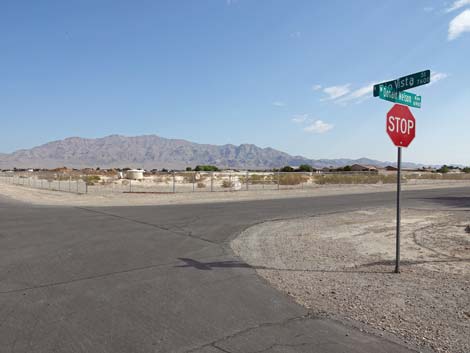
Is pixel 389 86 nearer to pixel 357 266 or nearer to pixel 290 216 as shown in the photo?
pixel 357 266

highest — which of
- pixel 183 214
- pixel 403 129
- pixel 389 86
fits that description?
pixel 389 86

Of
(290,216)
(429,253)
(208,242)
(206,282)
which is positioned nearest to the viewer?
(206,282)

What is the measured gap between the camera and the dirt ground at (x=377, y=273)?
479 centimetres

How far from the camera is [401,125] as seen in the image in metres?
7.13

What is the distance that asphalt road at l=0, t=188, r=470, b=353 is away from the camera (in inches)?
164

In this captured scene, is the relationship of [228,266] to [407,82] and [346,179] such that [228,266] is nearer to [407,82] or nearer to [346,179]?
[407,82]

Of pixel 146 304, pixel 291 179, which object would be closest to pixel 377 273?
pixel 146 304

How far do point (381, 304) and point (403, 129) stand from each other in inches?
133

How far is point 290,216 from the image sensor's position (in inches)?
625

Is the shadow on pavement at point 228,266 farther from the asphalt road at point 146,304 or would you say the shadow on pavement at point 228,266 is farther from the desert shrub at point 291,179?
the desert shrub at point 291,179

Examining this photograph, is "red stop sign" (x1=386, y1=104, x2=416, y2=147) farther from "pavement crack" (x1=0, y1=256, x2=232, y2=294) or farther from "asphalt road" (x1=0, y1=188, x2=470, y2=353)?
"pavement crack" (x1=0, y1=256, x2=232, y2=294)

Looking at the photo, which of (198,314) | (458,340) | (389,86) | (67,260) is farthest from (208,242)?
(458,340)

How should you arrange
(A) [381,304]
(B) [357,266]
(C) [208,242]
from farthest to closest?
1. (C) [208,242]
2. (B) [357,266]
3. (A) [381,304]

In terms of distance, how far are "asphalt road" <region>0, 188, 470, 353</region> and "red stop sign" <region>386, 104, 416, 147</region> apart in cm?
353
